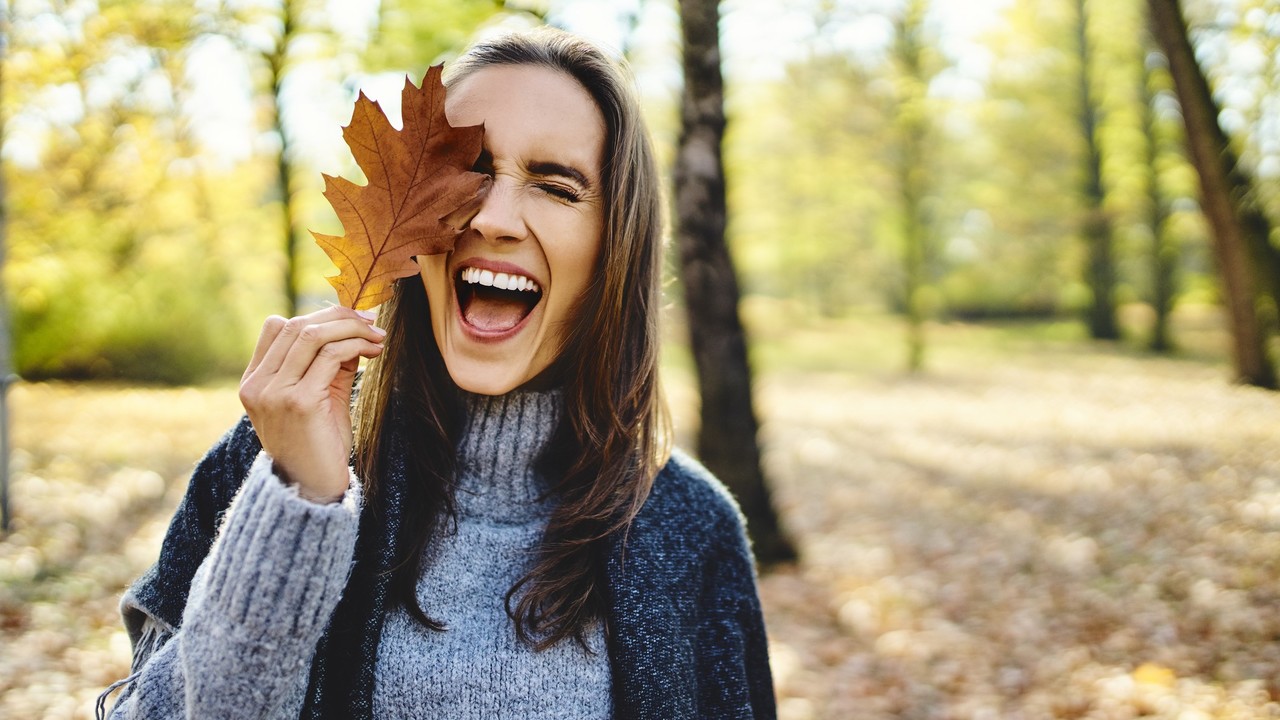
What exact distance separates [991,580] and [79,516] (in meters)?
7.43

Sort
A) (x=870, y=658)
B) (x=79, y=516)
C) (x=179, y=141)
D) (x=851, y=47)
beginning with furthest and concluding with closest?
(x=851, y=47) < (x=179, y=141) < (x=79, y=516) < (x=870, y=658)

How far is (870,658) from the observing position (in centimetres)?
480

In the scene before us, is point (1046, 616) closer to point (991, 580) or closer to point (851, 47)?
point (991, 580)

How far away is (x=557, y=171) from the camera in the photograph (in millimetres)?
1406

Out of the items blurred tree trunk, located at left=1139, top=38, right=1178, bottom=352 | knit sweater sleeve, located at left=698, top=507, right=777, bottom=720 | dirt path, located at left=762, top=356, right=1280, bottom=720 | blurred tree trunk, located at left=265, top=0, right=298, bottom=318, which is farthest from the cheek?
blurred tree trunk, located at left=1139, top=38, right=1178, bottom=352

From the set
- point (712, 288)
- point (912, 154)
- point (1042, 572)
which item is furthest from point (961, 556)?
point (912, 154)

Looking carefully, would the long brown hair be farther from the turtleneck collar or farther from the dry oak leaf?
the dry oak leaf

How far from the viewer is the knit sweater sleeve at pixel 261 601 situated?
3.58ft

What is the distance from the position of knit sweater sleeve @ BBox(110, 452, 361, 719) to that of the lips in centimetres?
41

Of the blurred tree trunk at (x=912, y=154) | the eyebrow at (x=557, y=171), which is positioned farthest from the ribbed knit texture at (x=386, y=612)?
the blurred tree trunk at (x=912, y=154)

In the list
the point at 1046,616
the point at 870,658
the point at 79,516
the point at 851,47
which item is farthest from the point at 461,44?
the point at 851,47

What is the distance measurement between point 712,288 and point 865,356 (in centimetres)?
1966

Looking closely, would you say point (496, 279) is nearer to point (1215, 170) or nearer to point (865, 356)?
point (1215, 170)

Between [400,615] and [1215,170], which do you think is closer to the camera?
[400,615]
